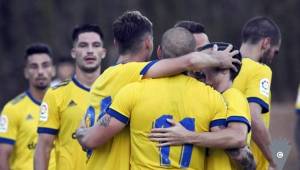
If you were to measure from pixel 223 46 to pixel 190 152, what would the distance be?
820mm

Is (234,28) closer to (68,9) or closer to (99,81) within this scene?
(68,9)

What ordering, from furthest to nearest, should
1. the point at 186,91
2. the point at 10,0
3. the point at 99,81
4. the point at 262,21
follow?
the point at 10,0
the point at 262,21
the point at 99,81
the point at 186,91

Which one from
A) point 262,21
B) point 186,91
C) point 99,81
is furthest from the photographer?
point 262,21

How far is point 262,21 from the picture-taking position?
9055 millimetres

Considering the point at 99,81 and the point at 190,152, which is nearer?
the point at 190,152

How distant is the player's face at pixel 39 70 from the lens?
11281 mm

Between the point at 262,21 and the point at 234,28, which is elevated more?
the point at 262,21

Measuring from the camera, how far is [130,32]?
25.3 feet

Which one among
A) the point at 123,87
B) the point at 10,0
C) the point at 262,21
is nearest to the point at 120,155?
the point at 123,87

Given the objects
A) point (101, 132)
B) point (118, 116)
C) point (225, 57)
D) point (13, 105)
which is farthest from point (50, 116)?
point (225, 57)

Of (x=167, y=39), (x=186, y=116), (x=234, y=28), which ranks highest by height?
(x=167, y=39)

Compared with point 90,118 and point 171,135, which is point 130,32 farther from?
point 171,135

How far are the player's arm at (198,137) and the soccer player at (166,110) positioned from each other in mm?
43

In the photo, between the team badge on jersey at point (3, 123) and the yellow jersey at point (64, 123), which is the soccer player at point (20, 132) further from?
the yellow jersey at point (64, 123)
